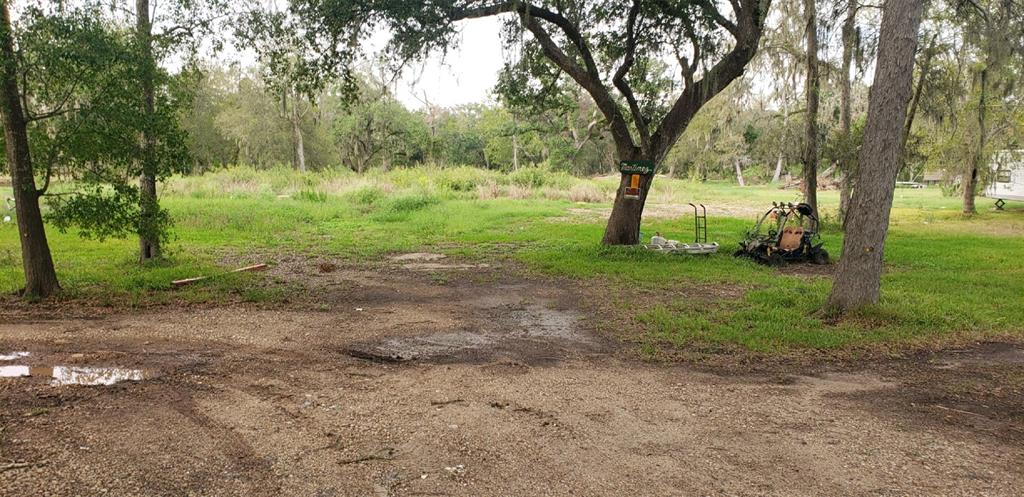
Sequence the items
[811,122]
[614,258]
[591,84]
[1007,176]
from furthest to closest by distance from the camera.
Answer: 1. [1007,176]
2. [811,122]
3. [591,84]
4. [614,258]

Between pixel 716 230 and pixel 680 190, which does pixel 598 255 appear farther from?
pixel 680 190

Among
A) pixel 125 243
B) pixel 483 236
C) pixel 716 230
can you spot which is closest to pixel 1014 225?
pixel 716 230

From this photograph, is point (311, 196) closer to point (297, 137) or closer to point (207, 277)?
point (207, 277)

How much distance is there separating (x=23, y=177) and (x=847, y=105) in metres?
17.0

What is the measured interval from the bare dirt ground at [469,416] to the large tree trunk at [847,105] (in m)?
8.18

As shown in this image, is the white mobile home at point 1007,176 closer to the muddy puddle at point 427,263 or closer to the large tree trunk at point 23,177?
the muddy puddle at point 427,263

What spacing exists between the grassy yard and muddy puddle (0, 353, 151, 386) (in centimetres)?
277

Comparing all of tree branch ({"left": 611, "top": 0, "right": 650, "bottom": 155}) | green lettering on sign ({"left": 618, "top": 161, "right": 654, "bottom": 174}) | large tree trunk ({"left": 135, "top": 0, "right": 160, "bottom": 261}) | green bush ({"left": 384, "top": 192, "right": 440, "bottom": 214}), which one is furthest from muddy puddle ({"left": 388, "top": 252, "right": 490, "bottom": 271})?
green bush ({"left": 384, "top": 192, "right": 440, "bottom": 214})

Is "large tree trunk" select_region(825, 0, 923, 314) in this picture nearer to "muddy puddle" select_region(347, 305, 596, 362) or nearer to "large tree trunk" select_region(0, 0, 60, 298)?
"muddy puddle" select_region(347, 305, 596, 362)

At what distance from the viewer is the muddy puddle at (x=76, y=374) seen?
186 inches

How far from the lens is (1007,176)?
74.5 ft

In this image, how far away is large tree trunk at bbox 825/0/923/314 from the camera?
6.61 m

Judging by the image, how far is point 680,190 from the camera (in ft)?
114

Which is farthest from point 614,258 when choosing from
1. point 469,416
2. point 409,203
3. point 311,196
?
point 311,196
